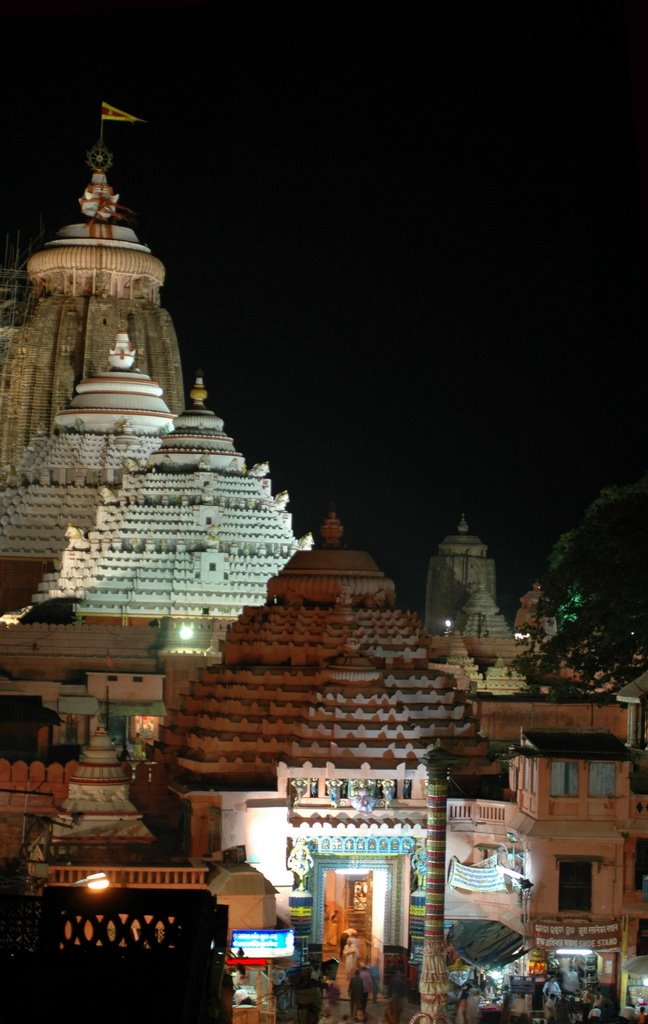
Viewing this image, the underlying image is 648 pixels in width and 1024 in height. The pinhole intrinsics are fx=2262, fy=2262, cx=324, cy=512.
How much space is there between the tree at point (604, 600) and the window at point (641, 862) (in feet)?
18.6

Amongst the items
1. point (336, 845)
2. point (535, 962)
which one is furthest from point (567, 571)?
point (535, 962)

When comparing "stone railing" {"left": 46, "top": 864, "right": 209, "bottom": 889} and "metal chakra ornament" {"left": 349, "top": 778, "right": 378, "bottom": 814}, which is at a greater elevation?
"metal chakra ornament" {"left": 349, "top": 778, "right": 378, "bottom": 814}

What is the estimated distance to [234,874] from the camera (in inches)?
771

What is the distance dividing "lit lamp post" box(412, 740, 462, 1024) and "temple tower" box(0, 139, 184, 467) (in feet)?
Answer: 100

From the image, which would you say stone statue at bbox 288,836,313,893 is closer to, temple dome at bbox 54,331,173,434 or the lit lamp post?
the lit lamp post

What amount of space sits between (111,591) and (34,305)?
11410 mm

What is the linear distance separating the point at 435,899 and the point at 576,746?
90.0 inches

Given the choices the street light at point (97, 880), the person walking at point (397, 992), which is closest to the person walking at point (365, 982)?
the person walking at point (397, 992)

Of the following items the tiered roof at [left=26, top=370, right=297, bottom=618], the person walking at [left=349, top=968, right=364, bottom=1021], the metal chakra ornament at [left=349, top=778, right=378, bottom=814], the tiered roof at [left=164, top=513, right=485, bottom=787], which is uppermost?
the tiered roof at [left=26, top=370, right=297, bottom=618]

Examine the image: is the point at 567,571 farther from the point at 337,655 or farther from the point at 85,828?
the point at 85,828

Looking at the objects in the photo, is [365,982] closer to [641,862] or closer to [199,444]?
[641,862]

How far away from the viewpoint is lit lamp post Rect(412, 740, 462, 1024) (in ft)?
60.6

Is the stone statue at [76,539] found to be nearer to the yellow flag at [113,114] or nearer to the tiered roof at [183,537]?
the tiered roof at [183,537]

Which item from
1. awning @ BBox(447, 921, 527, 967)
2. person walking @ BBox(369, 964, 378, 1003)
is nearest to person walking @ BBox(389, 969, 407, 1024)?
person walking @ BBox(369, 964, 378, 1003)
